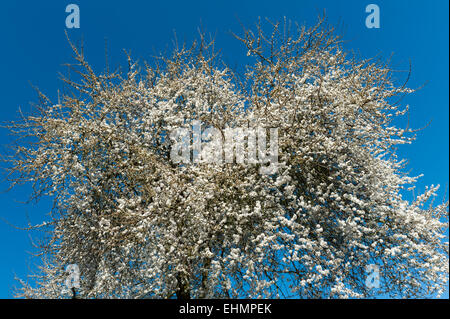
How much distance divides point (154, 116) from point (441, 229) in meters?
7.91

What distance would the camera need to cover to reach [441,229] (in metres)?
8.24

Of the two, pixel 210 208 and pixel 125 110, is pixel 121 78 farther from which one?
pixel 210 208

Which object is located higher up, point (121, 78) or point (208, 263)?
point (121, 78)

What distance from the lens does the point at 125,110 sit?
1084 cm

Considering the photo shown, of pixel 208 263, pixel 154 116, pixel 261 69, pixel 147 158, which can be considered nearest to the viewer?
pixel 208 263

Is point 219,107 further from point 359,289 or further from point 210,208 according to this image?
point 359,289

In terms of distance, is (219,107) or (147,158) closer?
(147,158)

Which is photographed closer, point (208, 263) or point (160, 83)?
point (208, 263)
